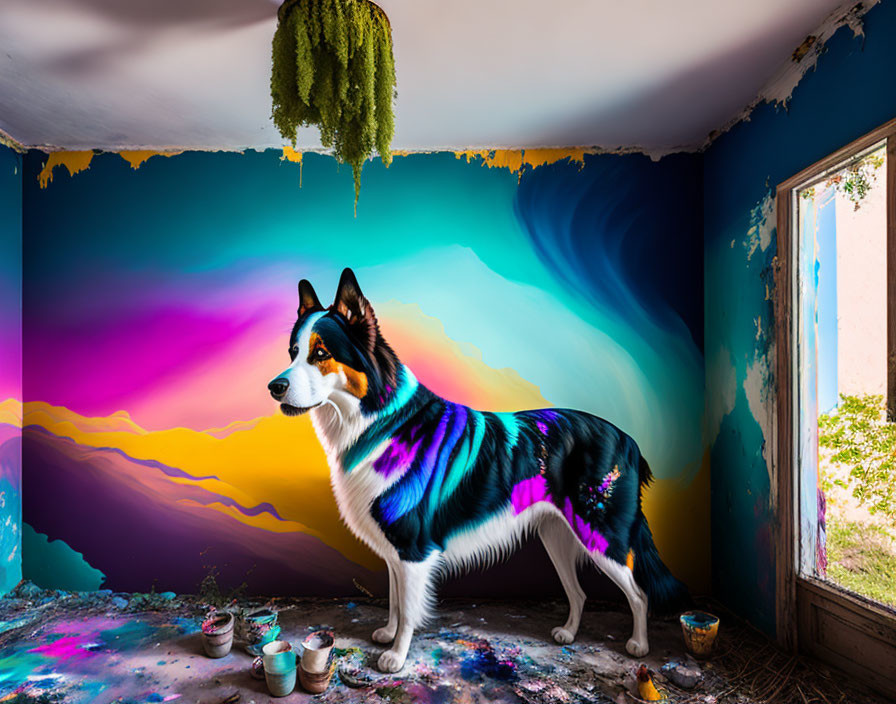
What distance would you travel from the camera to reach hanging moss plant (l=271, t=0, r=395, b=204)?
1.69m

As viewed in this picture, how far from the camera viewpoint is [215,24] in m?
1.92

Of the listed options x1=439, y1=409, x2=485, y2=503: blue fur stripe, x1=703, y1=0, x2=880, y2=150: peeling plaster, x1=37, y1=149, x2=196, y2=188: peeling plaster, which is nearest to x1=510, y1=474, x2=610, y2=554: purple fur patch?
x1=439, y1=409, x2=485, y2=503: blue fur stripe

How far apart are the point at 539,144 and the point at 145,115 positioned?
81.9 inches

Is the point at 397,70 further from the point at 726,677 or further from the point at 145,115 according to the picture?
the point at 726,677

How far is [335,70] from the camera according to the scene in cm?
175

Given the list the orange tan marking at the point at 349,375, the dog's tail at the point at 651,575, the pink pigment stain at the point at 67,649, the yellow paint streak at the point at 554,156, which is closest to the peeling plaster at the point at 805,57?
the yellow paint streak at the point at 554,156

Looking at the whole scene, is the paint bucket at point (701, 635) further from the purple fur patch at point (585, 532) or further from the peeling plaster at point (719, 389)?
the peeling plaster at point (719, 389)

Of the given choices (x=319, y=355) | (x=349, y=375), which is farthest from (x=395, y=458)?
(x=319, y=355)

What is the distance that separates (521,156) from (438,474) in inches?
73.3

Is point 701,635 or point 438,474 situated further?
point 438,474

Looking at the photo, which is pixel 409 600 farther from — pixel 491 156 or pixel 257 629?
pixel 491 156

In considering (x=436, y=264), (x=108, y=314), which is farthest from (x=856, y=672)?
(x=108, y=314)

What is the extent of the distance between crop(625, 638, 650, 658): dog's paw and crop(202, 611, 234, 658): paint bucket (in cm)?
176

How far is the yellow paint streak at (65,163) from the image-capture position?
3012 mm
